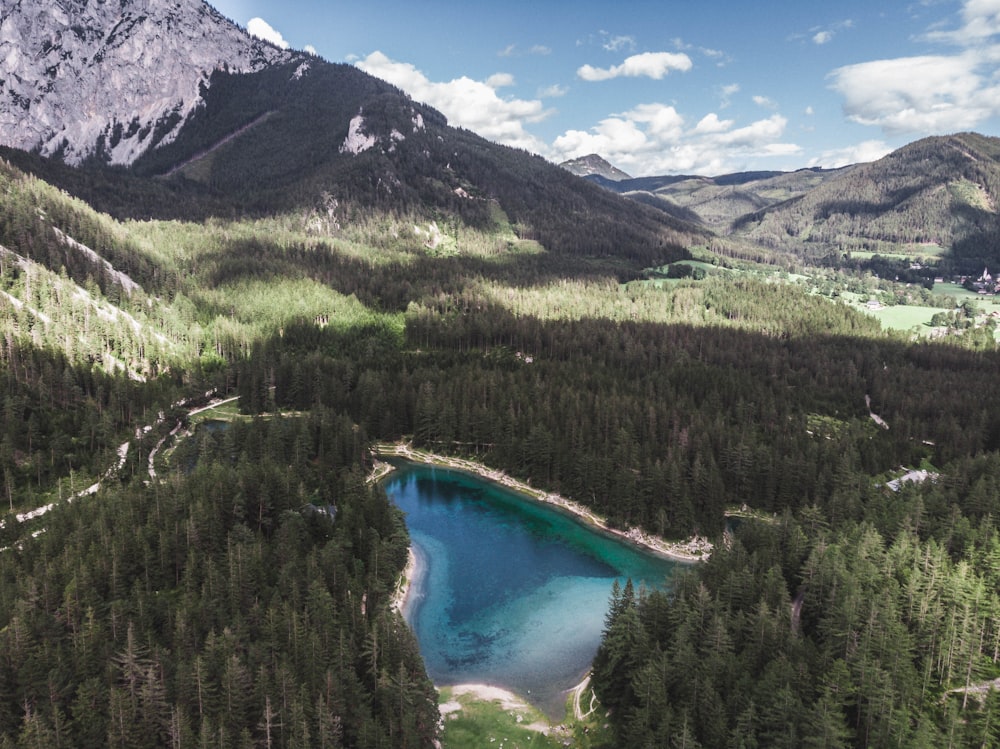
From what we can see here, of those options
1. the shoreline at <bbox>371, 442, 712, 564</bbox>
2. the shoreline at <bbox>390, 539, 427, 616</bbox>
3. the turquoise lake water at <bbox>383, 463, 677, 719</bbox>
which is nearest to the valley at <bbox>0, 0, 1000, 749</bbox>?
the shoreline at <bbox>371, 442, 712, 564</bbox>

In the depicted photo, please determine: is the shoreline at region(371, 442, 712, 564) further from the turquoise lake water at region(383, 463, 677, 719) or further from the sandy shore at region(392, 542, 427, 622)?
the sandy shore at region(392, 542, 427, 622)

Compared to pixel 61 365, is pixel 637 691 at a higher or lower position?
lower

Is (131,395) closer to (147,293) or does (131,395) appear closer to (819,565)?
(147,293)

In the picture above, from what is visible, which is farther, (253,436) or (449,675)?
(253,436)

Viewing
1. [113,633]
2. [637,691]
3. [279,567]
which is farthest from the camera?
[279,567]

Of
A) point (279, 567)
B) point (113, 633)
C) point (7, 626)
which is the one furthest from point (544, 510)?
point (7, 626)

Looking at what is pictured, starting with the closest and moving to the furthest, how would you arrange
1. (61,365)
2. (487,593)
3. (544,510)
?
1. (487,593)
2. (544,510)
3. (61,365)

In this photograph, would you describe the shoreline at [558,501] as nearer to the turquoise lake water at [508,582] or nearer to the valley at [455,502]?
the valley at [455,502]
